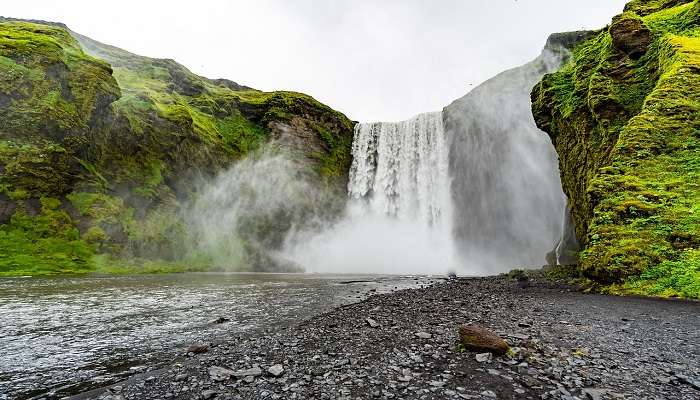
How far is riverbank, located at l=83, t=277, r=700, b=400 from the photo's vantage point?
5.59 metres

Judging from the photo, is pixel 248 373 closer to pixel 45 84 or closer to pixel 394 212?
pixel 45 84

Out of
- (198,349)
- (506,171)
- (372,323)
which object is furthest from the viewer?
(506,171)

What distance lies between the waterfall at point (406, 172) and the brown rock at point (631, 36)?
3087 cm

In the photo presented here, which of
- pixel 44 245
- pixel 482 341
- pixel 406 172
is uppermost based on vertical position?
pixel 406 172

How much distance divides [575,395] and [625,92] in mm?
25118

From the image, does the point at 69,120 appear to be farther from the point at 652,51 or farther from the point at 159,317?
the point at 652,51

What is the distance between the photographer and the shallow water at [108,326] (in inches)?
280

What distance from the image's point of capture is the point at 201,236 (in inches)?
1839

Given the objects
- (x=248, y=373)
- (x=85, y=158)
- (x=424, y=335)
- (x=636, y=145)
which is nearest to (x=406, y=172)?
(x=636, y=145)

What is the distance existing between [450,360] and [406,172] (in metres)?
51.2

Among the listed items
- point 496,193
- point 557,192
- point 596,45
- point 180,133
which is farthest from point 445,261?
point 180,133

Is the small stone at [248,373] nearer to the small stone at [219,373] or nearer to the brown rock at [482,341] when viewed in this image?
the small stone at [219,373]

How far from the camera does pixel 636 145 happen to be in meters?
18.0

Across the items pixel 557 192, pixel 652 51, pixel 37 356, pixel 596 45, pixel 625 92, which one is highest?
pixel 596 45
